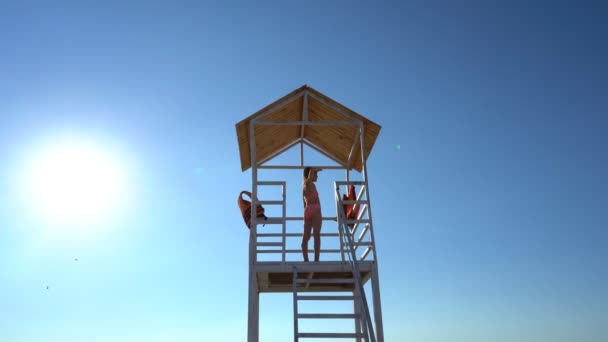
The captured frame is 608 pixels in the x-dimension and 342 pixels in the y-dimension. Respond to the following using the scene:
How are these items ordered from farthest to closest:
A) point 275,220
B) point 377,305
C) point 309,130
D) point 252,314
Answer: point 309,130 < point 275,220 < point 252,314 < point 377,305

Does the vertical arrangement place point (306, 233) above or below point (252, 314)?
above

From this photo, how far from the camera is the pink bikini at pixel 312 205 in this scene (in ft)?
30.8

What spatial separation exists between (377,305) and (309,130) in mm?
4902

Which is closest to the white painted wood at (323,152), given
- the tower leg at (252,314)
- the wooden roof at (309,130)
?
the wooden roof at (309,130)

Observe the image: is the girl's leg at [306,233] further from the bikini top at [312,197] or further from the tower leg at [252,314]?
the tower leg at [252,314]

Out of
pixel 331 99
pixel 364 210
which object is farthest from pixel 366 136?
pixel 364 210

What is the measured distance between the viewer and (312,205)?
945 centimetres

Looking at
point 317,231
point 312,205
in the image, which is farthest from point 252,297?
point 312,205

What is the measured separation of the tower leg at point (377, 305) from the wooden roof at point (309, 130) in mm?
2701

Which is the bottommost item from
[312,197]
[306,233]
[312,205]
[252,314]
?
[252,314]

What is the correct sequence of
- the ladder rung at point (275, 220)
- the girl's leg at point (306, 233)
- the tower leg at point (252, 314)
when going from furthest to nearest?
the girl's leg at point (306, 233) → the ladder rung at point (275, 220) → the tower leg at point (252, 314)

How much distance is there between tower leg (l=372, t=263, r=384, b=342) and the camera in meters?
8.42

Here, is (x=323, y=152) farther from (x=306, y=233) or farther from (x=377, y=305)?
(x=377, y=305)

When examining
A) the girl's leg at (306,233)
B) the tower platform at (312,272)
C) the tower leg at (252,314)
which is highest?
the girl's leg at (306,233)
